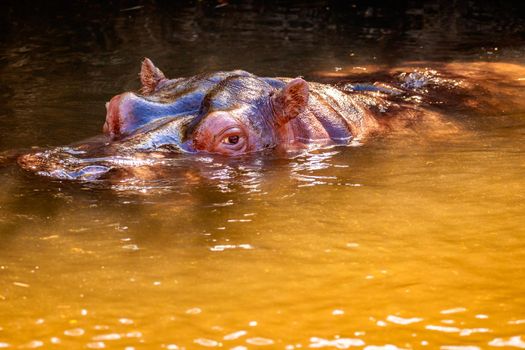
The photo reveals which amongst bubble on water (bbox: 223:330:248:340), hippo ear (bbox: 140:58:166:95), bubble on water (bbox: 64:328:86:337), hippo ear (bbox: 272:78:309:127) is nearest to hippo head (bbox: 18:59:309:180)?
hippo ear (bbox: 272:78:309:127)

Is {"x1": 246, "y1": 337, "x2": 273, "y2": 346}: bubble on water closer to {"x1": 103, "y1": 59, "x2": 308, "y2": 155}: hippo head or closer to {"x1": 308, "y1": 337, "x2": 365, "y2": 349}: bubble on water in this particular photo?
{"x1": 308, "y1": 337, "x2": 365, "y2": 349}: bubble on water

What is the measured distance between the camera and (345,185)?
5.33 m

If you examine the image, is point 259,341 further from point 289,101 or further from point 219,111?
point 289,101

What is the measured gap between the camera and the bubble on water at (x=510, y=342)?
304 centimetres

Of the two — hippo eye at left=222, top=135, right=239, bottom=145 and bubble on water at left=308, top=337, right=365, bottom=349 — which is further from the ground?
hippo eye at left=222, top=135, right=239, bottom=145

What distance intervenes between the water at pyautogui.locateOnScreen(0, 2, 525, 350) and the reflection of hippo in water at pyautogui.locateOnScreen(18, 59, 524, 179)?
7.0 inches

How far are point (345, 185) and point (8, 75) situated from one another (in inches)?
251

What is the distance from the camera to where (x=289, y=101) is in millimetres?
6277

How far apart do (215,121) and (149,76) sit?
137 cm

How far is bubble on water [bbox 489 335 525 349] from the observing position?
120 inches

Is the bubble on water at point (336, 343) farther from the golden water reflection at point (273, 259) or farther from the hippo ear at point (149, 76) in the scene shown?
the hippo ear at point (149, 76)

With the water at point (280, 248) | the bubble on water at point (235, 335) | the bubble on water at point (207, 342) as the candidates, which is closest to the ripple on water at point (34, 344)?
the water at point (280, 248)

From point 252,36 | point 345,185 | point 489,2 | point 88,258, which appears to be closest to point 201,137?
point 345,185

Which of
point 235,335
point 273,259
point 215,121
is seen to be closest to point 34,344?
point 235,335
